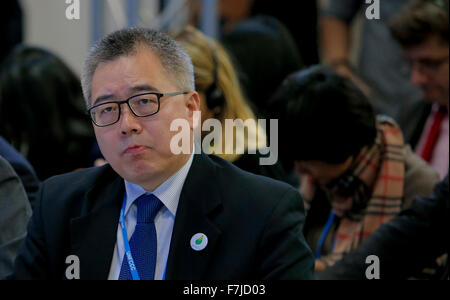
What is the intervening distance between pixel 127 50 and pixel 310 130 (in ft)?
2.84

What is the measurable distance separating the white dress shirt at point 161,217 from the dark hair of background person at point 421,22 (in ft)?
5.18

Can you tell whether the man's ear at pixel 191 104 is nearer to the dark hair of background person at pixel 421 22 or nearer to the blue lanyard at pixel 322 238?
the blue lanyard at pixel 322 238

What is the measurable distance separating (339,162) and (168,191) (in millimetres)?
872

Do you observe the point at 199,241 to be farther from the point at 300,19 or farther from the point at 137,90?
the point at 300,19

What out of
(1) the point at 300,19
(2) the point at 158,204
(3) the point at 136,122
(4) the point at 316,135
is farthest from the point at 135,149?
(1) the point at 300,19

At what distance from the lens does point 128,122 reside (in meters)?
1.57

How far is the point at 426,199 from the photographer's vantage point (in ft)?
7.33

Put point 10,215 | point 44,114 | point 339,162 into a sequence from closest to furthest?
1. point 10,215
2. point 339,162
3. point 44,114

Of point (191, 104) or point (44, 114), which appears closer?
point (191, 104)

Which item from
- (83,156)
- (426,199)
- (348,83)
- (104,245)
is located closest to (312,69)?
(348,83)

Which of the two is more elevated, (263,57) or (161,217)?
(263,57)

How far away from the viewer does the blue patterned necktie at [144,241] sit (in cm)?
162

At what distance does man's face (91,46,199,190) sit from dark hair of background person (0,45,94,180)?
91 centimetres
